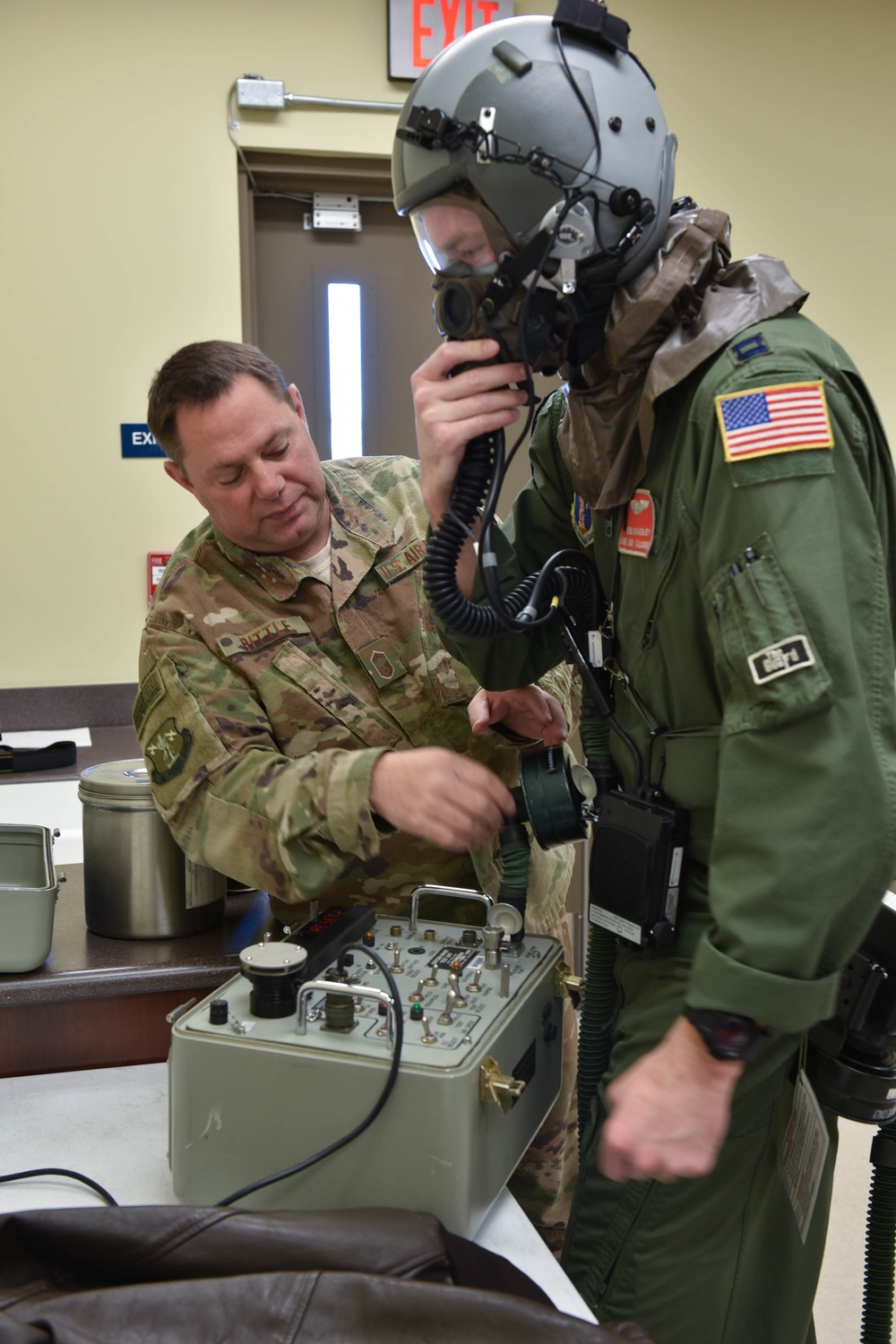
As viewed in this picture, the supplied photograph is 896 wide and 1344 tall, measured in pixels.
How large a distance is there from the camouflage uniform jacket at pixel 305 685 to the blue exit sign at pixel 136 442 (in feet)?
5.29

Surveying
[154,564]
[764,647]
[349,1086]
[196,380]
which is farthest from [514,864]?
[154,564]

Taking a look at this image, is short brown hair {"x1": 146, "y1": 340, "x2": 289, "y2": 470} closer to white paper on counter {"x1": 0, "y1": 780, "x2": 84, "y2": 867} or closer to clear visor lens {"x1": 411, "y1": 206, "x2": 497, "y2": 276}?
clear visor lens {"x1": 411, "y1": 206, "x2": 497, "y2": 276}

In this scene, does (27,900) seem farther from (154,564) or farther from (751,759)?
(154,564)

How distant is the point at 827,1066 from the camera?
1.09 m

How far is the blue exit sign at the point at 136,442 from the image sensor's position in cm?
319

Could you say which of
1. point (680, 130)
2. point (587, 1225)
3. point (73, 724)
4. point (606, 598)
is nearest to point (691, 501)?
point (606, 598)

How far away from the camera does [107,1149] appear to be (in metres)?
1.17

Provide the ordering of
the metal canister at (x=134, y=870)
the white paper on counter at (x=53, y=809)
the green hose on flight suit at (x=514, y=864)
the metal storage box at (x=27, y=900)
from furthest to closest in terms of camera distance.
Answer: the white paper on counter at (x=53, y=809) → the metal canister at (x=134, y=870) → the metal storage box at (x=27, y=900) → the green hose on flight suit at (x=514, y=864)

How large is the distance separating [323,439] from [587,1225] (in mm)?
2831

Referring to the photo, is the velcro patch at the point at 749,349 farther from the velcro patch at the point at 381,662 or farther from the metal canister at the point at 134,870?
the metal canister at the point at 134,870

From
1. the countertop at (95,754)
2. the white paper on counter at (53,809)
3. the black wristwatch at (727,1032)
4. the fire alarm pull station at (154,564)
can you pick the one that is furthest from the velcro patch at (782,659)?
the fire alarm pull station at (154,564)

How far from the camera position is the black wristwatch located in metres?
0.82

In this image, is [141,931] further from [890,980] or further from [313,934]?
[890,980]

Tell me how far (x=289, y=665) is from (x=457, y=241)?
0.75 meters
